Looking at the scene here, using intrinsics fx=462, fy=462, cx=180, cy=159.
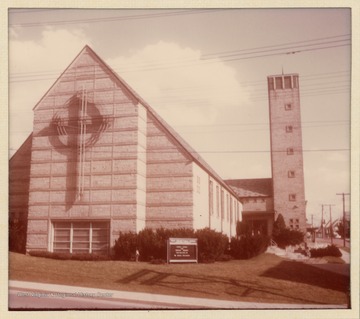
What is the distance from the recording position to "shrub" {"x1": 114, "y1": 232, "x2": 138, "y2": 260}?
1803cm

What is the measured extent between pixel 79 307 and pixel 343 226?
348 inches

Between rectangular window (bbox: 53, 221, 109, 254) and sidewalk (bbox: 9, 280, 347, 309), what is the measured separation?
14.1 feet

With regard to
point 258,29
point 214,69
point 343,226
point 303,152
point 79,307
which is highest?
point 258,29

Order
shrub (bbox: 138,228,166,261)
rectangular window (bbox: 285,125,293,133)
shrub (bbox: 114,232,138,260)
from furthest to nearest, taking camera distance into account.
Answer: shrub (bbox: 114,232,138,260) → shrub (bbox: 138,228,166,261) → rectangular window (bbox: 285,125,293,133)

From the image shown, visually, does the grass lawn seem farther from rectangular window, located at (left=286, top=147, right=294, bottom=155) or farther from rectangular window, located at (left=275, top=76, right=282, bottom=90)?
rectangular window, located at (left=275, top=76, right=282, bottom=90)

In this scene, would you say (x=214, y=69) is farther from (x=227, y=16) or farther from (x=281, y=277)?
(x=281, y=277)

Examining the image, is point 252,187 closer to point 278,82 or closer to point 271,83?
point 271,83

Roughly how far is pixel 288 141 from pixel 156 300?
7.11 meters

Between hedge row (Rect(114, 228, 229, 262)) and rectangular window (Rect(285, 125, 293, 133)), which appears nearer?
rectangular window (Rect(285, 125, 293, 133))

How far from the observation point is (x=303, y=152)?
1648 centimetres

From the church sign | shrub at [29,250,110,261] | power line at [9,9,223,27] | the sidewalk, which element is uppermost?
power line at [9,9,223,27]

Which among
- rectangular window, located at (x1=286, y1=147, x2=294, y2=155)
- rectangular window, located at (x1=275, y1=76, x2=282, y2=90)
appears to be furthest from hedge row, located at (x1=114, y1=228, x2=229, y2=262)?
rectangular window, located at (x1=275, y1=76, x2=282, y2=90)

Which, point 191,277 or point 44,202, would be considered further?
point 44,202

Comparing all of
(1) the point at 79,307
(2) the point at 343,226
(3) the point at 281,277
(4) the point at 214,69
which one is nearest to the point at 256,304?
(3) the point at 281,277
